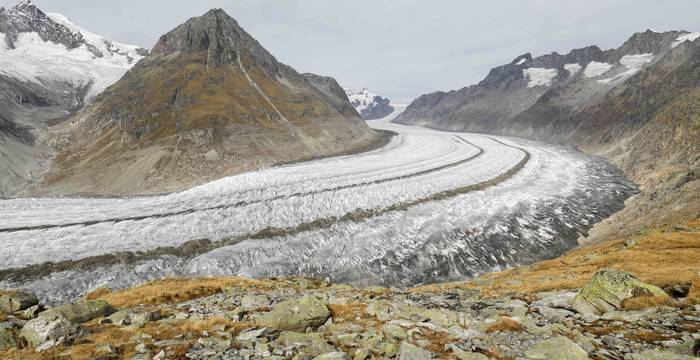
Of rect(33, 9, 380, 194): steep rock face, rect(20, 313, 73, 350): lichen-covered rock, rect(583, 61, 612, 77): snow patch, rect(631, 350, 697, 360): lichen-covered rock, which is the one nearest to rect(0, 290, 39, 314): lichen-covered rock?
rect(20, 313, 73, 350): lichen-covered rock

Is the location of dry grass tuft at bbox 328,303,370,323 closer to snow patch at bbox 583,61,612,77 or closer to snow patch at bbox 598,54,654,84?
snow patch at bbox 598,54,654,84

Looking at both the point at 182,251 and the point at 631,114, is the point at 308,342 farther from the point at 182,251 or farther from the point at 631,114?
the point at 631,114

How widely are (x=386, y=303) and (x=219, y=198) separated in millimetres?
25891

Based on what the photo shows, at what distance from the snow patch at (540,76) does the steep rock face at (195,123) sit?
135227 millimetres

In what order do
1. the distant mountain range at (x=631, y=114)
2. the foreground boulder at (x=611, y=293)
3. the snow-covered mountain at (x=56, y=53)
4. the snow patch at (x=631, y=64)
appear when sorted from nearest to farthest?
the foreground boulder at (x=611, y=293) < the distant mountain range at (x=631, y=114) < the snow patch at (x=631, y=64) < the snow-covered mountain at (x=56, y=53)

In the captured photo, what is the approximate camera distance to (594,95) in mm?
114250

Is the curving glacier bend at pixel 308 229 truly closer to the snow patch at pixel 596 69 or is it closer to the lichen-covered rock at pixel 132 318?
the lichen-covered rock at pixel 132 318

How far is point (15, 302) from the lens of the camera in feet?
42.2

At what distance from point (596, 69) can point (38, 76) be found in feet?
679

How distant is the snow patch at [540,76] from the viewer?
185 meters

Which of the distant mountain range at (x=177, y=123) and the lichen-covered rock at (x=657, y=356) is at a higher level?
the distant mountain range at (x=177, y=123)

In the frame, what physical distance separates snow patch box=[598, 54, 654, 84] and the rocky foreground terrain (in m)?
137

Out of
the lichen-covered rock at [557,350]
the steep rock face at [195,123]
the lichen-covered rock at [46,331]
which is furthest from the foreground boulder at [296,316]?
the steep rock face at [195,123]

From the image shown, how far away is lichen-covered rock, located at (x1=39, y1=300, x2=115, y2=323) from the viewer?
11297mm
